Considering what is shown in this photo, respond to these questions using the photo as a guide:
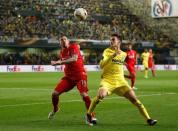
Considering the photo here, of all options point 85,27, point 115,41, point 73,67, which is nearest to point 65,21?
point 85,27

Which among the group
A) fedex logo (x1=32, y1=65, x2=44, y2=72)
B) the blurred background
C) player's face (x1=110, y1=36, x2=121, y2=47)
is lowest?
fedex logo (x1=32, y1=65, x2=44, y2=72)

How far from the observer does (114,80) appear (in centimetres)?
1267

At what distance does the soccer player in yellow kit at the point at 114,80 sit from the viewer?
12359 mm

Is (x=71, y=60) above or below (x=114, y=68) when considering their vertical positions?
above

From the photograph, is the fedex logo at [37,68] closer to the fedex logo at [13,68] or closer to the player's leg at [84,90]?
the fedex logo at [13,68]

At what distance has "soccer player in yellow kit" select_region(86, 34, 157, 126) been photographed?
12359 mm

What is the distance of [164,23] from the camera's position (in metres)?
80.7

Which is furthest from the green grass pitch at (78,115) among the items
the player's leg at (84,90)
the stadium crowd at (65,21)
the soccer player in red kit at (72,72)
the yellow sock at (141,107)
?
the stadium crowd at (65,21)

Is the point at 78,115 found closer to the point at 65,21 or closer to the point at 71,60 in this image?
the point at 71,60

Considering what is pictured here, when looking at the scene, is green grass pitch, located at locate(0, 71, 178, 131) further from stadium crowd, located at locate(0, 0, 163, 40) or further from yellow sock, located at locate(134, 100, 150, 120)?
stadium crowd, located at locate(0, 0, 163, 40)

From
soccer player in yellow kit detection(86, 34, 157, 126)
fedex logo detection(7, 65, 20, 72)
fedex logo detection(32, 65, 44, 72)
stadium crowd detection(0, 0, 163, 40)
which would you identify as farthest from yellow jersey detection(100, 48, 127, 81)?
fedex logo detection(32, 65, 44, 72)

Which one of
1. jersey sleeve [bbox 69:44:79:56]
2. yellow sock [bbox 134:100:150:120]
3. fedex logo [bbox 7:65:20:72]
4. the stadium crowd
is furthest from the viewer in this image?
the stadium crowd

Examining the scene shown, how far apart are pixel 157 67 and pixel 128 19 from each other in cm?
1042

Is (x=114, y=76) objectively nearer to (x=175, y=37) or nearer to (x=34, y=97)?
(x=34, y=97)
